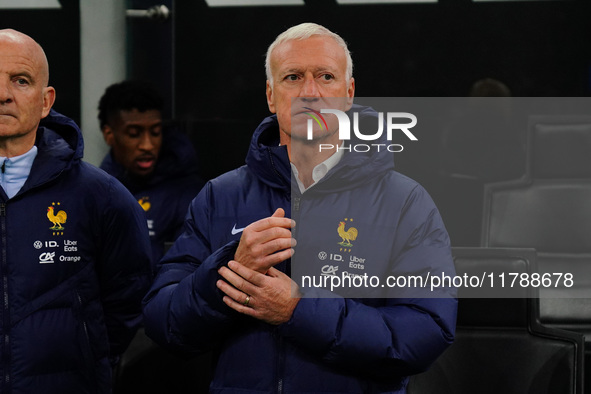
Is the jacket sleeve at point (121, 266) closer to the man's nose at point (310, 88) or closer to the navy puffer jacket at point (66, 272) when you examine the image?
the navy puffer jacket at point (66, 272)

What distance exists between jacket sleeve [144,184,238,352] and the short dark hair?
1.70m

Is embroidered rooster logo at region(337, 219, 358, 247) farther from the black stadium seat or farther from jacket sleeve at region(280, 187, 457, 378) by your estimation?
the black stadium seat

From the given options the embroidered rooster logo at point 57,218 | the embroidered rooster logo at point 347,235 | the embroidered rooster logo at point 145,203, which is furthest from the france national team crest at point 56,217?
the embroidered rooster logo at point 145,203

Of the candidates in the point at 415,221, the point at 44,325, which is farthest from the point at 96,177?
the point at 415,221

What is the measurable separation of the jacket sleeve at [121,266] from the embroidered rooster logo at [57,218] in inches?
3.6

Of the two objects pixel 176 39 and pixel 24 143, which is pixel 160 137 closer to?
pixel 176 39

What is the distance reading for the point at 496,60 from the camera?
3557 mm

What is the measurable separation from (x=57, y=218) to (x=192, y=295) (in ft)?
1.47

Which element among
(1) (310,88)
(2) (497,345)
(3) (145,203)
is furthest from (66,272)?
(3) (145,203)

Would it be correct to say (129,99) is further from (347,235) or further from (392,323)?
(392,323)

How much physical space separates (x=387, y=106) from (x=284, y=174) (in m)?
2.27

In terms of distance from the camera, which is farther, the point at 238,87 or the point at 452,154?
the point at 238,87

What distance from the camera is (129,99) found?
125 inches

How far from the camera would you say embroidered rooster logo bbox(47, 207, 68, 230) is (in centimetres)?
167
